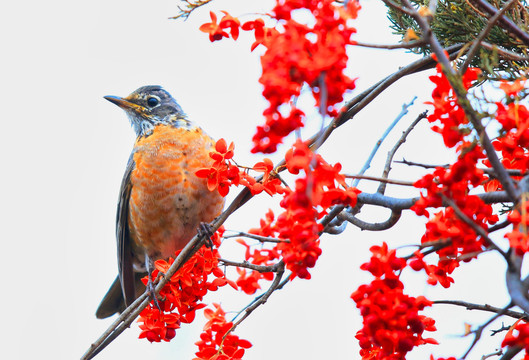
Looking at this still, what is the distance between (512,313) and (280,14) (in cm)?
89

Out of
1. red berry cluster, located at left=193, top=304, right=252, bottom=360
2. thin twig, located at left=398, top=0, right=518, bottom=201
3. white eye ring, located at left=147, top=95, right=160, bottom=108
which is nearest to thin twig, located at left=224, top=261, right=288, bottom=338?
red berry cluster, located at left=193, top=304, right=252, bottom=360

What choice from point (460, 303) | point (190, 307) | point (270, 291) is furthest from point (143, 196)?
point (460, 303)

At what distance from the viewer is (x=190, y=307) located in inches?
92.8

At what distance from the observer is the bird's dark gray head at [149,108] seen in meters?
3.90

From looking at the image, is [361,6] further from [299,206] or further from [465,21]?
[465,21]

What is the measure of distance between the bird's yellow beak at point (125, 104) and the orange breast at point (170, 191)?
0.43m

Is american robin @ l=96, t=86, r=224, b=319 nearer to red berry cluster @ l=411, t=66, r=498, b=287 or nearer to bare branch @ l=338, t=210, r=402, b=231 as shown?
bare branch @ l=338, t=210, r=402, b=231

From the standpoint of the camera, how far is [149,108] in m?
4.02

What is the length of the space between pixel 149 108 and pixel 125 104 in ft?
0.54

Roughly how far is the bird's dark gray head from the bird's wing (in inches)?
11.3

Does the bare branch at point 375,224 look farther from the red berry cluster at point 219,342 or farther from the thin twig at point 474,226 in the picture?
the red berry cluster at point 219,342

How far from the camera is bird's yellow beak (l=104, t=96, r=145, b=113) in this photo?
13.2 ft

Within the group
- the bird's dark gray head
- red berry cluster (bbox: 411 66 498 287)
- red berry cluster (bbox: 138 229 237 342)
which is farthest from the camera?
the bird's dark gray head

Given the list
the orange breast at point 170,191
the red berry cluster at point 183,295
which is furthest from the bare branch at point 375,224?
the orange breast at point 170,191
